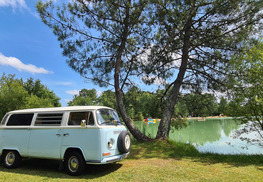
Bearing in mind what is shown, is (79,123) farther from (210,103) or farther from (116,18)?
(210,103)

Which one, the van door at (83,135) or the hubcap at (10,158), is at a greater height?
the van door at (83,135)

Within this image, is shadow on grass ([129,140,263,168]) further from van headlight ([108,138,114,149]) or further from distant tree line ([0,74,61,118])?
distant tree line ([0,74,61,118])

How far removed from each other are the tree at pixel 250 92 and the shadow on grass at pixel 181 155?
2.68ft

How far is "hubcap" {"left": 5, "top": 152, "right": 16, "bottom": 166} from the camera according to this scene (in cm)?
614

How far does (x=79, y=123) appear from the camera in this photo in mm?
5461

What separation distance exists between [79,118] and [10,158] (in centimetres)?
291

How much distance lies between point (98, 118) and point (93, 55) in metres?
6.52

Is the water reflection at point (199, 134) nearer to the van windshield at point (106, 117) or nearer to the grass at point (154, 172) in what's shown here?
the grass at point (154, 172)

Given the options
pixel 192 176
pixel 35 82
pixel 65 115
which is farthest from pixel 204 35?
pixel 35 82

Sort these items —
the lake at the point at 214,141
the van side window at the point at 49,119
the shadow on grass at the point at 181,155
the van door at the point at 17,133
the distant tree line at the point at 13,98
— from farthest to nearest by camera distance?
the distant tree line at the point at 13,98 < the lake at the point at 214,141 < the shadow on grass at the point at 181,155 < the van door at the point at 17,133 < the van side window at the point at 49,119

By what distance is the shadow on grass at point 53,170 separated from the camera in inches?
208

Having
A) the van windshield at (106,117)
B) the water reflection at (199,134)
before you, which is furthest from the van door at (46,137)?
the water reflection at (199,134)

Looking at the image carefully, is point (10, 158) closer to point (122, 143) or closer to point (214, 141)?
point (122, 143)

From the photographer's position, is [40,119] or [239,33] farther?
[239,33]
